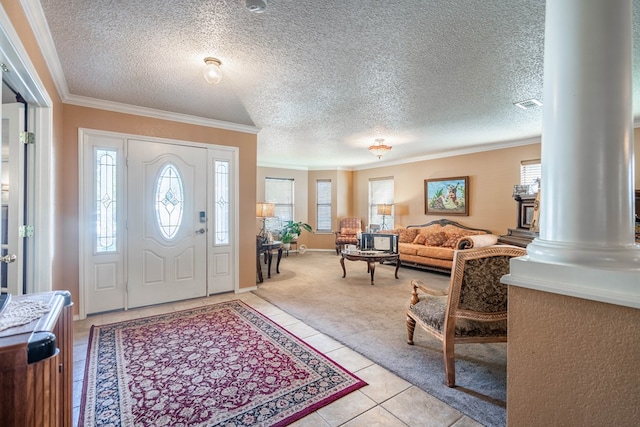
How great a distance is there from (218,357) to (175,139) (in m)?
2.82

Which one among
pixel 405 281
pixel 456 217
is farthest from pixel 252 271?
pixel 456 217

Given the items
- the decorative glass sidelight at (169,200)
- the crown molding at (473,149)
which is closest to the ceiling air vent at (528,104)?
the crown molding at (473,149)

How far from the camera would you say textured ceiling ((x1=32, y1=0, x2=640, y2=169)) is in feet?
6.08

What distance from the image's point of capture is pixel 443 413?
5.98 ft

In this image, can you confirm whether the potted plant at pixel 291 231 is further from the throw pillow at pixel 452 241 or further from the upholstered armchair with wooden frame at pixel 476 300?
the upholstered armchair with wooden frame at pixel 476 300

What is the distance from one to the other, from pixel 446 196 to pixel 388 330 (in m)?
4.29

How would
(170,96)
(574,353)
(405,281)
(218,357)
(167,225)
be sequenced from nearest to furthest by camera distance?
(574,353)
(218,357)
(170,96)
(167,225)
(405,281)

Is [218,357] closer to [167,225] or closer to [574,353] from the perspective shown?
[167,225]

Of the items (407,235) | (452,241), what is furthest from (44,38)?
(407,235)

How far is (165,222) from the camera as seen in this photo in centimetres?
387

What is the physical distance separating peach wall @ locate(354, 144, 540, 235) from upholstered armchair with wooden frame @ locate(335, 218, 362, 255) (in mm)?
1116

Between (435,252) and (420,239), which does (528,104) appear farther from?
(420,239)

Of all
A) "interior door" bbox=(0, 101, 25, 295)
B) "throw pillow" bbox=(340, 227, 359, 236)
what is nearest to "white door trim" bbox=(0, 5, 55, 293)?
"interior door" bbox=(0, 101, 25, 295)

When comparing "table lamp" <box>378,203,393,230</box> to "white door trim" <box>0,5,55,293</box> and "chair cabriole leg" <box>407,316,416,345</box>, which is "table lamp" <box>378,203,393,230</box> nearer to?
"chair cabriole leg" <box>407,316,416,345</box>
